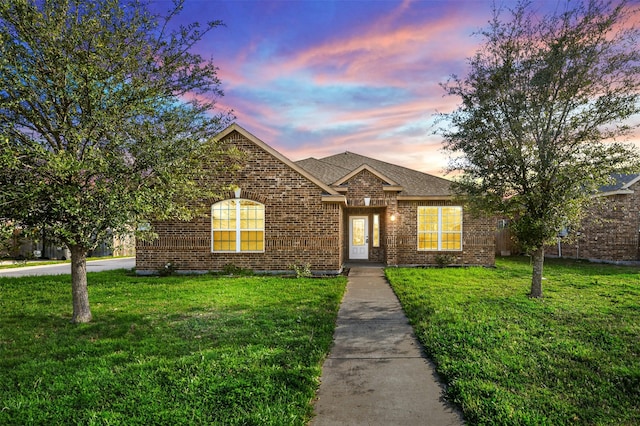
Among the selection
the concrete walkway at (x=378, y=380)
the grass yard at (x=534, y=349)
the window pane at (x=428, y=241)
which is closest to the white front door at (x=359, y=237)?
the window pane at (x=428, y=241)

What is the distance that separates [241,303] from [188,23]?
6.20 metres

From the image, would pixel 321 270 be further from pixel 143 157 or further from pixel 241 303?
pixel 143 157

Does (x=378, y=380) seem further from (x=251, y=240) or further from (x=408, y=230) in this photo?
(x=408, y=230)

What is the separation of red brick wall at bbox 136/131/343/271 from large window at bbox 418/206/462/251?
15.8 ft

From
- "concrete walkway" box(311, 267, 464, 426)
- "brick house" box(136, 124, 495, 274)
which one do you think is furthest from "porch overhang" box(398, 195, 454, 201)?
"concrete walkway" box(311, 267, 464, 426)

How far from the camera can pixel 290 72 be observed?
35.9ft

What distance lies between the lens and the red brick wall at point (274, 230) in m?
13.3

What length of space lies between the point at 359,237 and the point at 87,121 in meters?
13.8

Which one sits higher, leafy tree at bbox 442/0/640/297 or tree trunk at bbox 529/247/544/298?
leafy tree at bbox 442/0/640/297

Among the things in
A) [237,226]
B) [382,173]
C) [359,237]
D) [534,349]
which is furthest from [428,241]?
[534,349]

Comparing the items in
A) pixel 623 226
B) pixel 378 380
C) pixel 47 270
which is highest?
pixel 623 226

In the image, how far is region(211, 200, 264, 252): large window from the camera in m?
13.5

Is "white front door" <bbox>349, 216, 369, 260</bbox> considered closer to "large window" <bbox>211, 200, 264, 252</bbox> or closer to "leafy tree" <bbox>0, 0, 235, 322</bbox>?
"large window" <bbox>211, 200, 264, 252</bbox>

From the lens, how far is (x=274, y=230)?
13.4 m
